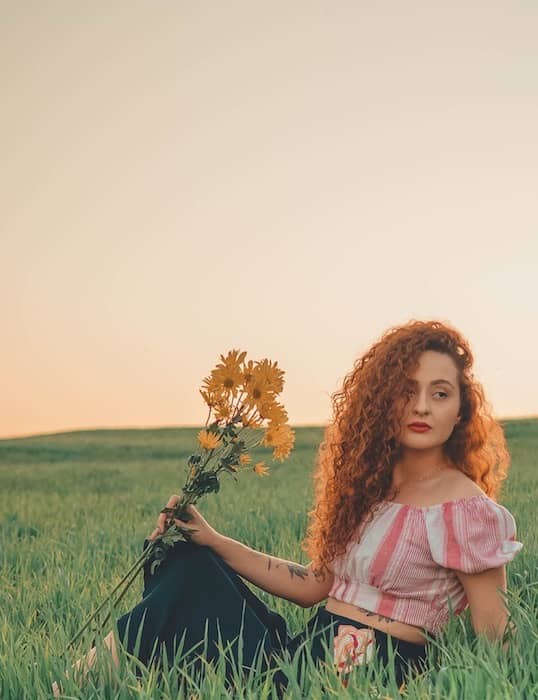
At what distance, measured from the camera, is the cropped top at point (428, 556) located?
2957 millimetres

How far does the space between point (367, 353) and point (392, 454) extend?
0.45 metres

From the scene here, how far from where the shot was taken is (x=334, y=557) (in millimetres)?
3305

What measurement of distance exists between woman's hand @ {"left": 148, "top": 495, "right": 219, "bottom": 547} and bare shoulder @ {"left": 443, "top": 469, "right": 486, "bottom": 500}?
2.79 ft

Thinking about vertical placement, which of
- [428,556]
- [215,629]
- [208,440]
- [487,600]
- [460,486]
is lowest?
[215,629]

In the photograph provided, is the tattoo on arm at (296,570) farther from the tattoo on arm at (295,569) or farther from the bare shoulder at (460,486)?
the bare shoulder at (460,486)

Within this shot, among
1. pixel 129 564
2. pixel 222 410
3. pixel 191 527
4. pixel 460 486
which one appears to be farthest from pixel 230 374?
pixel 129 564

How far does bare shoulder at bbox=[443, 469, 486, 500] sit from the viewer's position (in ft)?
10.1

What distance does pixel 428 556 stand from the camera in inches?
119

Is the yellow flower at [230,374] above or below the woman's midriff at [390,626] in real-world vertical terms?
above

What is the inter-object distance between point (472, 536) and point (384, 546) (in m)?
0.30

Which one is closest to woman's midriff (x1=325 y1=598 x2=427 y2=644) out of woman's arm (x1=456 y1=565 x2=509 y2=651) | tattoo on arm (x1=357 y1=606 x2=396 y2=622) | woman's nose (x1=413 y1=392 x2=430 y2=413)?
tattoo on arm (x1=357 y1=606 x2=396 y2=622)

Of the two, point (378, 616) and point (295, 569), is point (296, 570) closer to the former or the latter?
point (295, 569)

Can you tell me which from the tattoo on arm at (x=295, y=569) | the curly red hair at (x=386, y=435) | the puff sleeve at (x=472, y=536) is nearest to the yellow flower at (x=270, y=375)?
the curly red hair at (x=386, y=435)

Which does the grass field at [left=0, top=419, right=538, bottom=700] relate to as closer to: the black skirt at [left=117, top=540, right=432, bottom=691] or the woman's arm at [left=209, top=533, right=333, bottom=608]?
the black skirt at [left=117, top=540, right=432, bottom=691]
